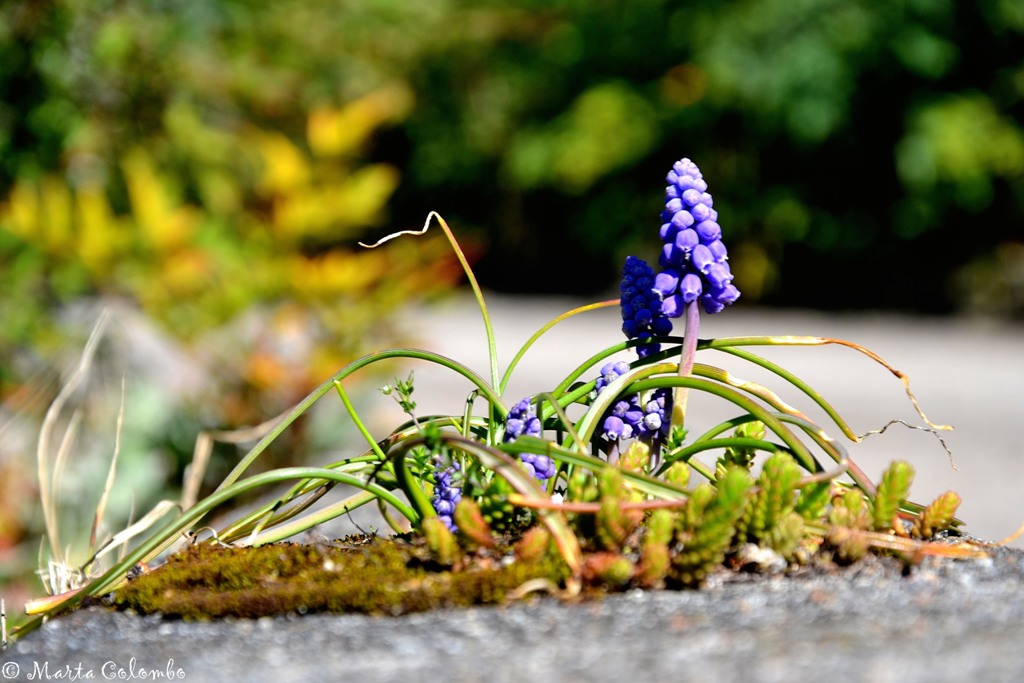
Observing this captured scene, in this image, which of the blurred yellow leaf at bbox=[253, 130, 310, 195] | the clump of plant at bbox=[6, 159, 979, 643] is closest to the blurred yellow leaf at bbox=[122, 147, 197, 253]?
the blurred yellow leaf at bbox=[253, 130, 310, 195]

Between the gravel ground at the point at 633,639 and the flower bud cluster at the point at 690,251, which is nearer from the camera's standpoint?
the gravel ground at the point at 633,639

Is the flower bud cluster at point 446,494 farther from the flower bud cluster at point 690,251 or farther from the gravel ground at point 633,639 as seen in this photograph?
the flower bud cluster at point 690,251

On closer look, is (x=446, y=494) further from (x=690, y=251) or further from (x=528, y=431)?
(x=690, y=251)

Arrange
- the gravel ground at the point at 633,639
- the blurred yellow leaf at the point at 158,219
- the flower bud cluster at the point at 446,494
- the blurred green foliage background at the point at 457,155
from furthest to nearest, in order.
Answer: the blurred green foliage background at the point at 457,155, the blurred yellow leaf at the point at 158,219, the flower bud cluster at the point at 446,494, the gravel ground at the point at 633,639

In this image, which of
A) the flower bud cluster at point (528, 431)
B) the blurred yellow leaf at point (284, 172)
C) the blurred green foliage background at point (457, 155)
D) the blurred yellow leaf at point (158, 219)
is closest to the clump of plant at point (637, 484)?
the flower bud cluster at point (528, 431)

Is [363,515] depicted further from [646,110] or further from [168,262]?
[646,110]

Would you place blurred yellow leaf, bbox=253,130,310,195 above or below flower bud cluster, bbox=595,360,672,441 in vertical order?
above

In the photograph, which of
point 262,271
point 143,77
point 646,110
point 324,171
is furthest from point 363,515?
point 646,110

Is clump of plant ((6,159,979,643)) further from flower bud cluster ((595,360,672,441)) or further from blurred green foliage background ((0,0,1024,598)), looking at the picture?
blurred green foliage background ((0,0,1024,598))
